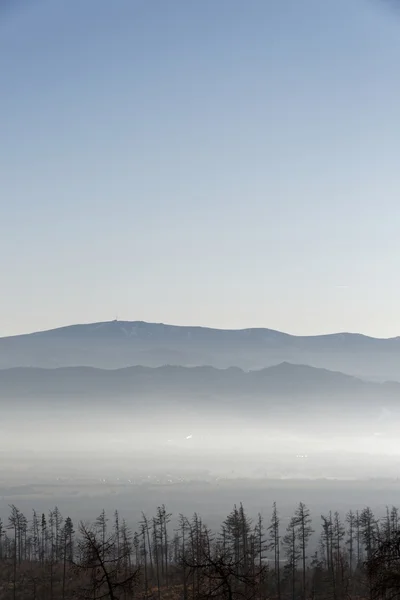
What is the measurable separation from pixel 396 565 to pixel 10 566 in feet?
357

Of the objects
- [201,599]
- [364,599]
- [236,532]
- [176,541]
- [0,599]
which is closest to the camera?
[201,599]

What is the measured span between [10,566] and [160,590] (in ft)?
98.3

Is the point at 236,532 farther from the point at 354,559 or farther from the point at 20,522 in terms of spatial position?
the point at 354,559

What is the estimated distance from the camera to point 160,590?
100500 mm

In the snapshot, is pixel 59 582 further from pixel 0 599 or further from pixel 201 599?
pixel 201 599

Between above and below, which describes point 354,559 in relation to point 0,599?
below

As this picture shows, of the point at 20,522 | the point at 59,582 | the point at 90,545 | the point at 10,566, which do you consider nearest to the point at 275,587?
the point at 59,582

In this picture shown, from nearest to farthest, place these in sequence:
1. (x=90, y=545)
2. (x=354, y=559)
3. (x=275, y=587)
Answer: (x=90, y=545)
(x=275, y=587)
(x=354, y=559)

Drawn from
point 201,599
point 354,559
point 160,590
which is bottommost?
point 354,559

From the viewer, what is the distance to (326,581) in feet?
295

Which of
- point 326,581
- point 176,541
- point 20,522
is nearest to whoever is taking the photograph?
point 326,581

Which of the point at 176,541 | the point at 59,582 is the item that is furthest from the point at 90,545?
the point at 176,541

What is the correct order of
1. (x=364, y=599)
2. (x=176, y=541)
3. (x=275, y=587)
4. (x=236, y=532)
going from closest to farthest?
1. (x=364, y=599)
2. (x=275, y=587)
3. (x=236, y=532)
4. (x=176, y=541)

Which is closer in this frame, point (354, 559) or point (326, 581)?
point (326, 581)
